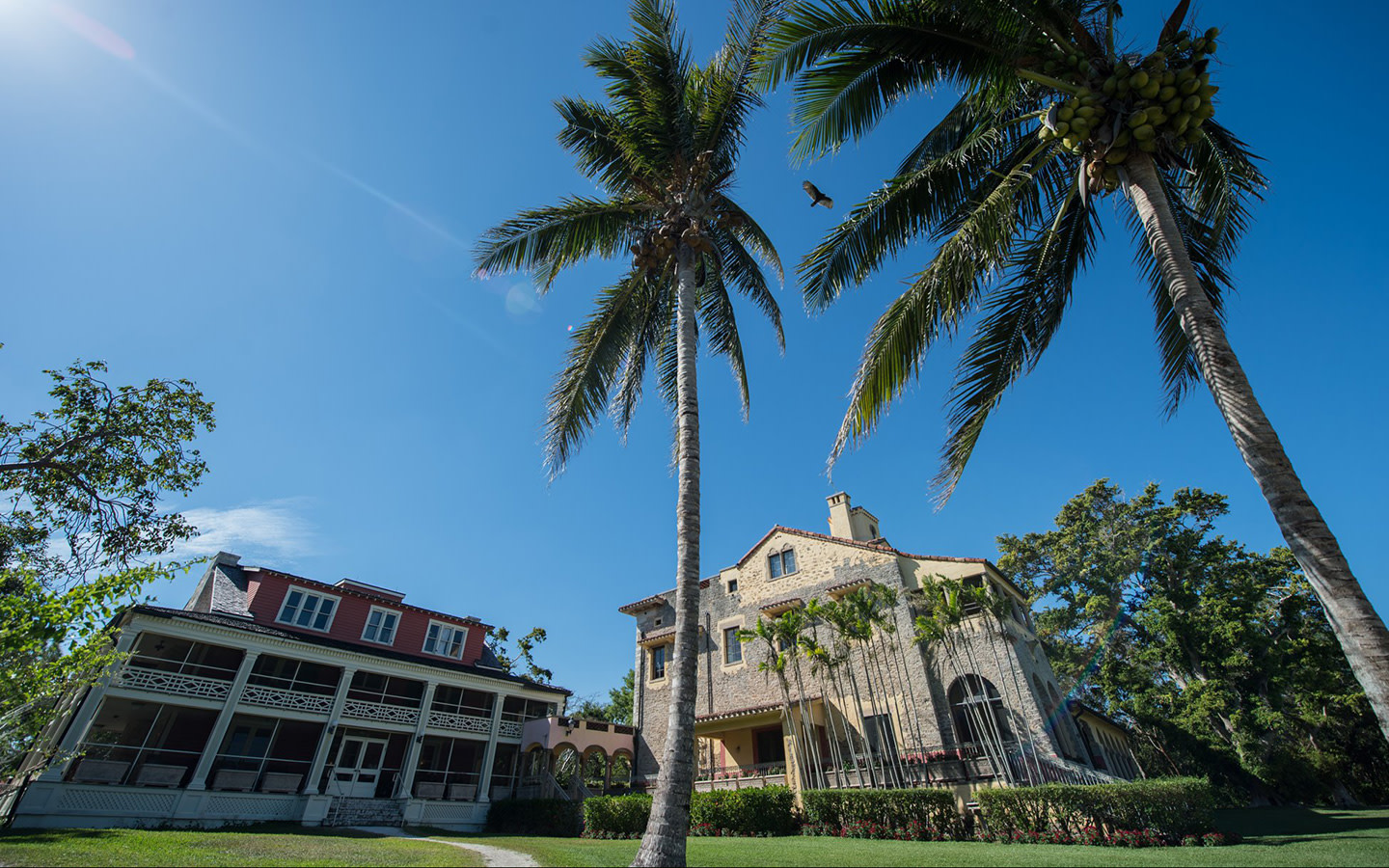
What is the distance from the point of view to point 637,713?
2722cm

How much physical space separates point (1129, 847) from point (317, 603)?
1048 inches

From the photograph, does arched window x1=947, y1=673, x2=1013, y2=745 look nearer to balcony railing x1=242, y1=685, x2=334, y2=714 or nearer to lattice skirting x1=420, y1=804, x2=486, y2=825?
lattice skirting x1=420, y1=804, x2=486, y2=825

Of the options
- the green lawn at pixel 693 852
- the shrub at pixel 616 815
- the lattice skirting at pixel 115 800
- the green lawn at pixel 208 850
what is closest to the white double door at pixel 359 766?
the lattice skirting at pixel 115 800

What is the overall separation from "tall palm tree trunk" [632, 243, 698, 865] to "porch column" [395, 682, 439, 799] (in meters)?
17.9

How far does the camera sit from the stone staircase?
18.8 metres

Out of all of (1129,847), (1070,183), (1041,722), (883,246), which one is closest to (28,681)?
(883,246)

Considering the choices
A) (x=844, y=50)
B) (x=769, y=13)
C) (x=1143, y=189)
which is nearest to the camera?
(x=1143, y=189)

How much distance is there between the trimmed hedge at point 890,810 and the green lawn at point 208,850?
9969 millimetres

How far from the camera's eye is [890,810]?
613 inches

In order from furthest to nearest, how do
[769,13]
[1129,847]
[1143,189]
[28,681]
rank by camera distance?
[1129,847], [769,13], [28,681], [1143,189]

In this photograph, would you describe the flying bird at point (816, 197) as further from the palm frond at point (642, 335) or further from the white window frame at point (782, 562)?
the white window frame at point (782, 562)

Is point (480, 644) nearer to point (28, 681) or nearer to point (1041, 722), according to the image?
point (28, 681)

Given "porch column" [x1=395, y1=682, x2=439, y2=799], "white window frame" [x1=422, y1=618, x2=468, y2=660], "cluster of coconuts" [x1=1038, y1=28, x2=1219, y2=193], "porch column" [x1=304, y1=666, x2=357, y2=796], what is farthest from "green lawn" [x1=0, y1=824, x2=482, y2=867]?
"cluster of coconuts" [x1=1038, y1=28, x2=1219, y2=193]

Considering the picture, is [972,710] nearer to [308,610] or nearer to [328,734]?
[328,734]
